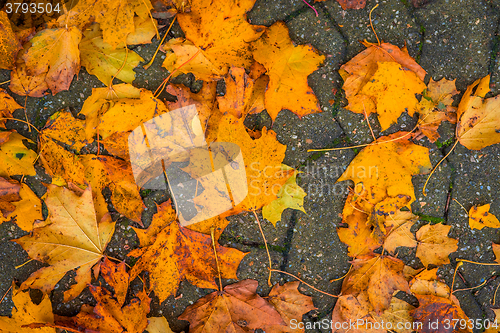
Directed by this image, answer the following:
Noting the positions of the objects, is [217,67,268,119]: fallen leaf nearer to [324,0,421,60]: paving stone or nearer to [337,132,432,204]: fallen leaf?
[324,0,421,60]: paving stone

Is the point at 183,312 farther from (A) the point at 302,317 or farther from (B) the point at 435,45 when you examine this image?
(B) the point at 435,45

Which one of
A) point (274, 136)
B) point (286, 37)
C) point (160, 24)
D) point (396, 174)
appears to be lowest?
point (396, 174)

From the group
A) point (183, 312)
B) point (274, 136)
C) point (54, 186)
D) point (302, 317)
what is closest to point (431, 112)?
point (274, 136)

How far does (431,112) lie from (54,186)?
6.81ft

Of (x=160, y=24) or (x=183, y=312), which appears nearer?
(x=160, y=24)

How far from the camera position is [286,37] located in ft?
4.56

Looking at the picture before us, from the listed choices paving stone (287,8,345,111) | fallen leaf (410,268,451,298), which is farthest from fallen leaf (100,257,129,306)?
fallen leaf (410,268,451,298)

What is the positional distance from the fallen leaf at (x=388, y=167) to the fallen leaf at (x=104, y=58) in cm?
130

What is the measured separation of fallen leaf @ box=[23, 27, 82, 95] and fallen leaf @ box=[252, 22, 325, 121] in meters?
0.91

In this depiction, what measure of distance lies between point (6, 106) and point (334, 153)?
1849 millimetres

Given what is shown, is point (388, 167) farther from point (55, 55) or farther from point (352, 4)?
point (55, 55)

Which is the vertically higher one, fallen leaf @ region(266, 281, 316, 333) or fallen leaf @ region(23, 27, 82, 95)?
fallen leaf @ region(23, 27, 82, 95)

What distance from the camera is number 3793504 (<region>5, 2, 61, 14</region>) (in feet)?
4.53

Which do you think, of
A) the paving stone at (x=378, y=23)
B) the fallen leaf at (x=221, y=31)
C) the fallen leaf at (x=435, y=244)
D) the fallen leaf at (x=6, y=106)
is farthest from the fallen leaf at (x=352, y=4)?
the fallen leaf at (x=6, y=106)
